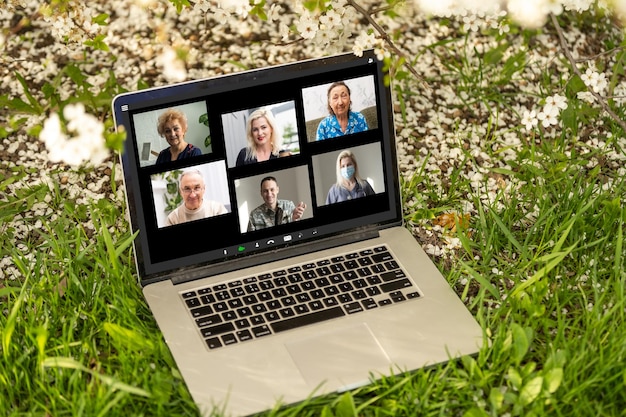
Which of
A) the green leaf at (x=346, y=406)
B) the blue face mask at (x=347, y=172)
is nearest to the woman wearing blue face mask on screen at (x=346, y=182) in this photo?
the blue face mask at (x=347, y=172)

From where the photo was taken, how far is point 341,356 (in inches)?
76.4

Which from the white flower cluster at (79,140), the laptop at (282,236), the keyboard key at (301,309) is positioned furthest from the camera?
the keyboard key at (301,309)

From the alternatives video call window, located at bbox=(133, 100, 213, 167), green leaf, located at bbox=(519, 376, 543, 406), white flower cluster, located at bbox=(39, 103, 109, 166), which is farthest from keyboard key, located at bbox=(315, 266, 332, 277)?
white flower cluster, located at bbox=(39, 103, 109, 166)

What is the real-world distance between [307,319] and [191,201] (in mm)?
400

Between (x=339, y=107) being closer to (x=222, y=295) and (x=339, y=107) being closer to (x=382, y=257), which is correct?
(x=382, y=257)

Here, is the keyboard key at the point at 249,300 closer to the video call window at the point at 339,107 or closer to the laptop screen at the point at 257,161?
the laptop screen at the point at 257,161

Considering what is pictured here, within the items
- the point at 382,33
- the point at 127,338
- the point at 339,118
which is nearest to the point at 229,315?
the point at 127,338

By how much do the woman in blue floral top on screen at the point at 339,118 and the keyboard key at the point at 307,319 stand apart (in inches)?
17.3

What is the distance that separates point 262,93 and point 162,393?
0.75m

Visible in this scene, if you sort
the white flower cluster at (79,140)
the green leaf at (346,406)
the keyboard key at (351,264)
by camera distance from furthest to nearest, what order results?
the keyboard key at (351,264) < the green leaf at (346,406) < the white flower cluster at (79,140)

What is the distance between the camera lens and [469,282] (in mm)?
2182

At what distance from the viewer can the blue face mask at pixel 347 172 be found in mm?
2182

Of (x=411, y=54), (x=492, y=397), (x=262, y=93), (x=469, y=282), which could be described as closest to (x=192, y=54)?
(x=411, y=54)

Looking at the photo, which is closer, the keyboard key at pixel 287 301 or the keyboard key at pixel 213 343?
the keyboard key at pixel 213 343
